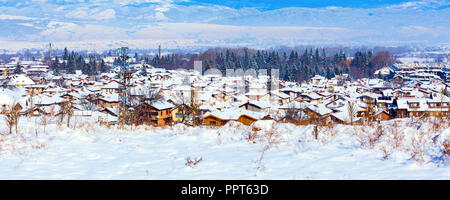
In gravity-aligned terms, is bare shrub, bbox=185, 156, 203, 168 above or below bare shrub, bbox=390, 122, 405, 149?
below

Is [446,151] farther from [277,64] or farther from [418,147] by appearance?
[277,64]

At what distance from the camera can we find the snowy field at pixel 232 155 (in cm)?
344

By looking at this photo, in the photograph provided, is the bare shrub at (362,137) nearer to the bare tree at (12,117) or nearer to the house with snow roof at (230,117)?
the bare tree at (12,117)

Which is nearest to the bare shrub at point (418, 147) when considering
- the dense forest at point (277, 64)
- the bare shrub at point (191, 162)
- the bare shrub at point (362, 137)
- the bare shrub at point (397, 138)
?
the bare shrub at point (397, 138)

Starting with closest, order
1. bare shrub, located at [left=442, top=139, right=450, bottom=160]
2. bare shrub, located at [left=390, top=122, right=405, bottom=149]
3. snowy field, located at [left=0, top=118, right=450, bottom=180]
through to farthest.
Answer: snowy field, located at [left=0, top=118, right=450, bottom=180] → bare shrub, located at [left=442, top=139, right=450, bottom=160] → bare shrub, located at [left=390, top=122, right=405, bottom=149]

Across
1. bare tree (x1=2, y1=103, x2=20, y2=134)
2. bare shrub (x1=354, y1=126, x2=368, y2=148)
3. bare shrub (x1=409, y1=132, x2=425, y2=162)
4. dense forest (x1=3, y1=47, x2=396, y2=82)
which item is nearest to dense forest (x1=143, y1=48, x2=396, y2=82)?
dense forest (x1=3, y1=47, x2=396, y2=82)

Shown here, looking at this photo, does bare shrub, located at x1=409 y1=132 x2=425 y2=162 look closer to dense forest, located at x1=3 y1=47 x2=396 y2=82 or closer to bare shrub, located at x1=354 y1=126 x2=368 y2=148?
bare shrub, located at x1=354 y1=126 x2=368 y2=148

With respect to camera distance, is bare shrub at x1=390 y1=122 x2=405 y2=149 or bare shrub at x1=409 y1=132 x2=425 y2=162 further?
bare shrub at x1=390 y1=122 x2=405 y2=149

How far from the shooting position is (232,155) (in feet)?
13.9

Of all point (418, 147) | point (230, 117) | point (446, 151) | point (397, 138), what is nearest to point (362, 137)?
point (397, 138)

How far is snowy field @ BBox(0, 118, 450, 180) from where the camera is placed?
3.44 metres
